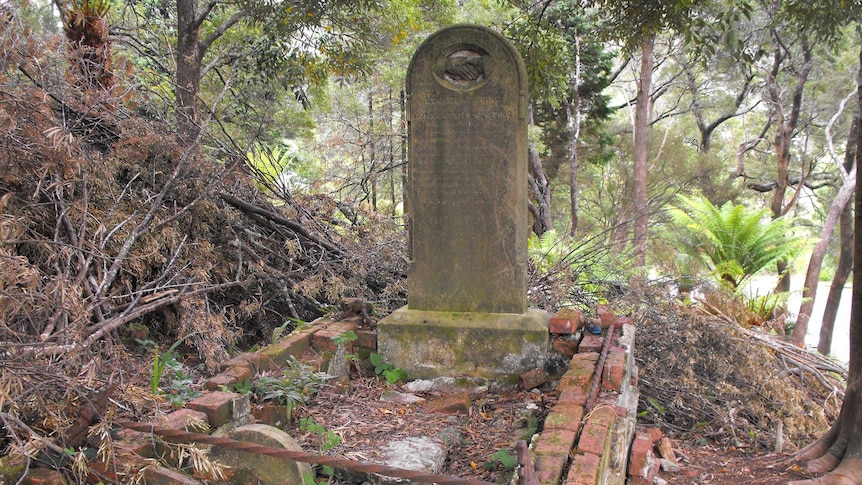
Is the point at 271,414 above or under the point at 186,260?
under

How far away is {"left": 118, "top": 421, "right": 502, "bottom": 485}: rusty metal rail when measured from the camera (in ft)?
5.51

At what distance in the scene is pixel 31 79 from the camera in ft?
13.7

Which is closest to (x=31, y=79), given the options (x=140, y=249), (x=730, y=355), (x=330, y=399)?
(x=140, y=249)

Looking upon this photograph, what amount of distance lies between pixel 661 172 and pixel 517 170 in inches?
671

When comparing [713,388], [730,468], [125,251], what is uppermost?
[125,251]

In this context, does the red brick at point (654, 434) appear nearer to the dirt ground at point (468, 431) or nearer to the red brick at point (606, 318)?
the dirt ground at point (468, 431)

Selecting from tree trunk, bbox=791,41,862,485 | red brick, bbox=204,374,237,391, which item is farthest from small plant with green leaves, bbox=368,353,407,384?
tree trunk, bbox=791,41,862,485

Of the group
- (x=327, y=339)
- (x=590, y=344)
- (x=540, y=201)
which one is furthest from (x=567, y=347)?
(x=540, y=201)

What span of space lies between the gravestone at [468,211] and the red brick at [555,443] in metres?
1.43

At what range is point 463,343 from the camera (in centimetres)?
411

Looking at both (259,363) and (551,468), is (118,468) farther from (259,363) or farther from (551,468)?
(551,468)

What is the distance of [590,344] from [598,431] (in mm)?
1455

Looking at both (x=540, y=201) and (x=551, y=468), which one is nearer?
(x=551, y=468)

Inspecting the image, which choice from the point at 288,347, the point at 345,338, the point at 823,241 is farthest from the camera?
the point at 823,241
